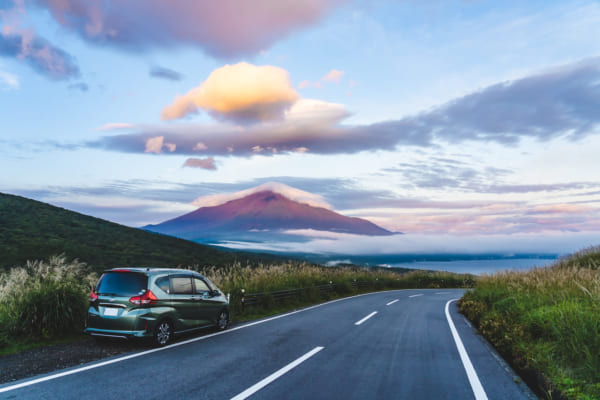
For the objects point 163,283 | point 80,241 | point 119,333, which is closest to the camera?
point 119,333

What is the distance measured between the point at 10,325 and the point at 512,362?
35.9 feet

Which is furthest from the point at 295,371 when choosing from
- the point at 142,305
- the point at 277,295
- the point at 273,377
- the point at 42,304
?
the point at 277,295

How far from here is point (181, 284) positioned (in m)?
10.1

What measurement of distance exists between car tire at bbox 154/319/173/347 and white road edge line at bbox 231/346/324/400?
3216mm

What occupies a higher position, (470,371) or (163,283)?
(163,283)

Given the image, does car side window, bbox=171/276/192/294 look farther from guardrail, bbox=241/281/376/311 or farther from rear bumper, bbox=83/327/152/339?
guardrail, bbox=241/281/376/311

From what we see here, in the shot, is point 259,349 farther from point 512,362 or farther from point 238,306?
point 238,306

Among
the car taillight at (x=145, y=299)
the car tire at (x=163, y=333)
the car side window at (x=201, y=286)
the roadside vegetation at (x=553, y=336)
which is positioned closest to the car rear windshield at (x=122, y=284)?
the car taillight at (x=145, y=299)

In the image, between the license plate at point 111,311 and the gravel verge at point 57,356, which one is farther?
the license plate at point 111,311

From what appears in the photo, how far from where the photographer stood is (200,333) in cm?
1100

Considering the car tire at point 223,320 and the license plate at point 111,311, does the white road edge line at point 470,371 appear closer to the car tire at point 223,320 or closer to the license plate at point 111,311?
the car tire at point 223,320

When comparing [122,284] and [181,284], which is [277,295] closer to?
[181,284]

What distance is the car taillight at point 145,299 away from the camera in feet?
28.7

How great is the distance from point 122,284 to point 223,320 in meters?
3.46
